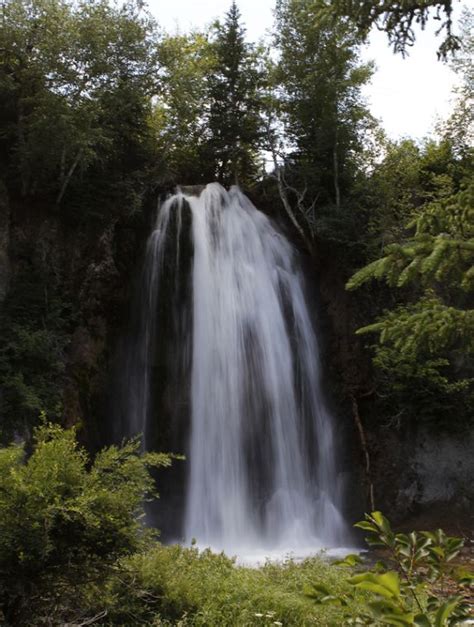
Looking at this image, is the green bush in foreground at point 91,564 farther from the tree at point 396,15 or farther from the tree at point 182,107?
the tree at point 182,107

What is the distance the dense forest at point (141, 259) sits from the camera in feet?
14.2

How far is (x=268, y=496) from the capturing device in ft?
37.9

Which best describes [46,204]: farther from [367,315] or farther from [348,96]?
[348,96]

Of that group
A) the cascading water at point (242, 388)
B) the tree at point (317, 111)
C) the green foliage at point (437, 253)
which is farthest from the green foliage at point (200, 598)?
the tree at point (317, 111)

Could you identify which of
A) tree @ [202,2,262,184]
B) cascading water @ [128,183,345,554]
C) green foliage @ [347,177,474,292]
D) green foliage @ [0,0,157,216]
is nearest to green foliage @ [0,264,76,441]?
cascading water @ [128,183,345,554]

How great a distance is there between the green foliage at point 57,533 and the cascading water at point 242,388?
6102 mm

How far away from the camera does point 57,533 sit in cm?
426

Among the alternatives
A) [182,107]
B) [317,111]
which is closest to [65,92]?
[182,107]

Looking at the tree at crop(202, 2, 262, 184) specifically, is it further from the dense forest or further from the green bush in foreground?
the green bush in foreground

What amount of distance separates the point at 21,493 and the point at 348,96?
15775 mm

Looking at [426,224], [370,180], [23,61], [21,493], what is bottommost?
[21,493]

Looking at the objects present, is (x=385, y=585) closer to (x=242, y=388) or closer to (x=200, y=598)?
(x=200, y=598)

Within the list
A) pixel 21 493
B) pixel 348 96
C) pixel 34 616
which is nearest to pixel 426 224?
pixel 21 493

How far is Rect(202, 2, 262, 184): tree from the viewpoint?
17.9 meters
